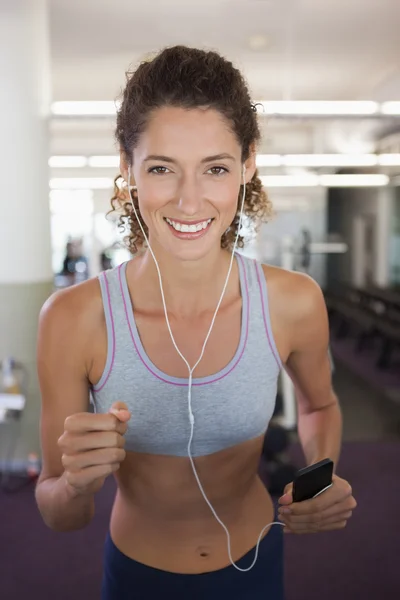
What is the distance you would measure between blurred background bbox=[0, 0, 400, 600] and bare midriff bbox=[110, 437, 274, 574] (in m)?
0.60

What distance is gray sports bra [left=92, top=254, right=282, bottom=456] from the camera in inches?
37.9

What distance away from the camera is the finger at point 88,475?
75cm

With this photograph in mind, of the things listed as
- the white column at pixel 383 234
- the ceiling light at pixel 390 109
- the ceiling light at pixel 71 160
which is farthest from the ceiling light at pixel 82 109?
the white column at pixel 383 234

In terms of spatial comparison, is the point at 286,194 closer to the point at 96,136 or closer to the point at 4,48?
the point at 96,136

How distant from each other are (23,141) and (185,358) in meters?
2.42

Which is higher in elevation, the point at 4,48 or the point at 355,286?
the point at 4,48

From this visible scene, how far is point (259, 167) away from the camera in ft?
11.5

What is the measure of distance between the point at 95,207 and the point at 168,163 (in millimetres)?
5231

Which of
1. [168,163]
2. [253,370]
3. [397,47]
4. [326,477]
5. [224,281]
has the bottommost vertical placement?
[326,477]

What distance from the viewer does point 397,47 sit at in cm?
474

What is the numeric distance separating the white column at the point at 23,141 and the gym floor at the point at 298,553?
4.28ft

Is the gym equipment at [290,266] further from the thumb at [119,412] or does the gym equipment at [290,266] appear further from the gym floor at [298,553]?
the thumb at [119,412]

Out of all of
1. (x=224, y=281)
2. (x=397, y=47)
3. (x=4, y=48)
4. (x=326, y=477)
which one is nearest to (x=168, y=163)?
(x=224, y=281)

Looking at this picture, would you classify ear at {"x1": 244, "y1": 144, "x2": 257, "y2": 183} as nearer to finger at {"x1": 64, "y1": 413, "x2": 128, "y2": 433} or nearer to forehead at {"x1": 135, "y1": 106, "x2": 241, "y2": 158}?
forehead at {"x1": 135, "y1": 106, "x2": 241, "y2": 158}
